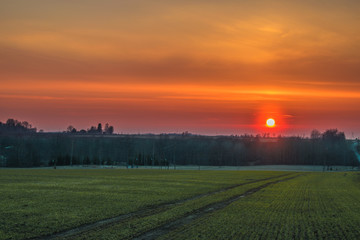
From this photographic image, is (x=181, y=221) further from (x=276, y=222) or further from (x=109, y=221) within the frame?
(x=276, y=222)

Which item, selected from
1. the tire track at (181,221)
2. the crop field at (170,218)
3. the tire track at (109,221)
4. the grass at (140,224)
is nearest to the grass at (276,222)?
the crop field at (170,218)

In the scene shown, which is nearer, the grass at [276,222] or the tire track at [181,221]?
the tire track at [181,221]

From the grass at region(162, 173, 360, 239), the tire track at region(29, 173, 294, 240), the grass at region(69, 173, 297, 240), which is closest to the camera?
the grass at region(69, 173, 297, 240)

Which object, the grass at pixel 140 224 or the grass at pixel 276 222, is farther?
the grass at pixel 276 222

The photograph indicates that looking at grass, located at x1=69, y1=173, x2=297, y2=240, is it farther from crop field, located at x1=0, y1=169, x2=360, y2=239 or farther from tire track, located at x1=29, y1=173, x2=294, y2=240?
tire track, located at x1=29, y1=173, x2=294, y2=240

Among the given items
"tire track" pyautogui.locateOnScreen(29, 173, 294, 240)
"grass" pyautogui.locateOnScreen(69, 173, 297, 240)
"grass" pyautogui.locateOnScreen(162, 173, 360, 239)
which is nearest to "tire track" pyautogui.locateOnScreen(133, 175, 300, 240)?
"grass" pyautogui.locateOnScreen(69, 173, 297, 240)

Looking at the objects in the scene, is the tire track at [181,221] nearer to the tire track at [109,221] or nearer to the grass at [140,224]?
the grass at [140,224]

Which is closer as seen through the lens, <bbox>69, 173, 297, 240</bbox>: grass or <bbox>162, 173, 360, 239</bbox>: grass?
<bbox>69, 173, 297, 240</bbox>: grass

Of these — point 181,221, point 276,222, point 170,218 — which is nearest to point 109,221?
point 170,218

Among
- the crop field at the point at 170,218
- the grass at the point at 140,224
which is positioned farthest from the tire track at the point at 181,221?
the grass at the point at 140,224

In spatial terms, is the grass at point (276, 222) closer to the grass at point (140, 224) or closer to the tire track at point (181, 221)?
the tire track at point (181, 221)

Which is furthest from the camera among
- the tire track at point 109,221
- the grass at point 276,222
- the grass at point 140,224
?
the grass at point 276,222

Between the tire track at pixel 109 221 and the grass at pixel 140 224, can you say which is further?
the tire track at pixel 109 221

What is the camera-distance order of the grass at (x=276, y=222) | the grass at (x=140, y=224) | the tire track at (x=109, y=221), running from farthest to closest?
the grass at (x=276, y=222) → the tire track at (x=109, y=221) → the grass at (x=140, y=224)
